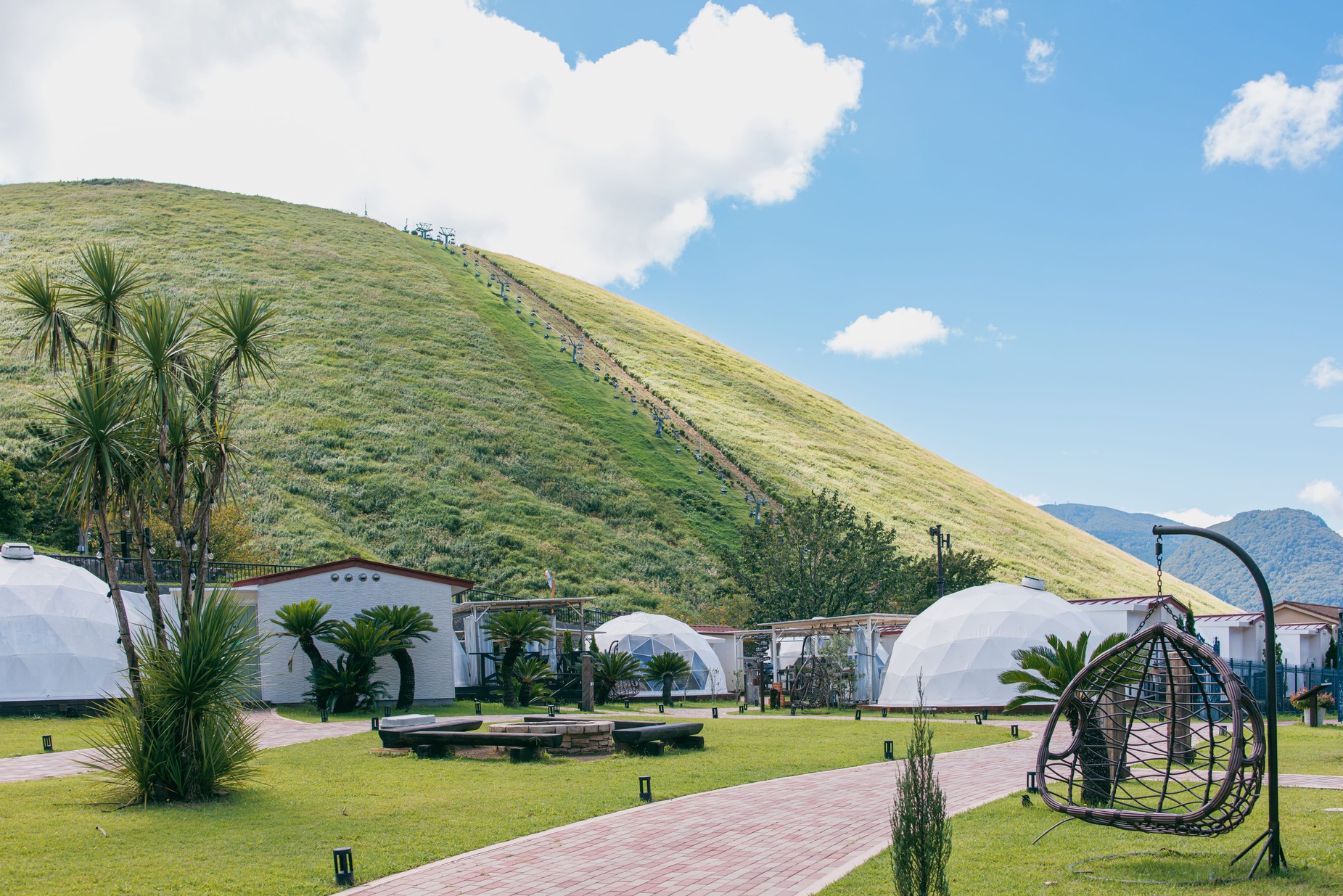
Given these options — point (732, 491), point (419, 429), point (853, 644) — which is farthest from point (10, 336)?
point (853, 644)

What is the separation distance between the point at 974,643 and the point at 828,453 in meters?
61.6

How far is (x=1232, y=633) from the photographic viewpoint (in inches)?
1433

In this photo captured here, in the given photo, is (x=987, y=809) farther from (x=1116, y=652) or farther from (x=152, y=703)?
(x=152, y=703)

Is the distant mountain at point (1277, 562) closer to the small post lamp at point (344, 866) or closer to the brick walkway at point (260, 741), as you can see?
the brick walkway at point (260, 741)

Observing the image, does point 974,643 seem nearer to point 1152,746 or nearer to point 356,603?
point 356,603

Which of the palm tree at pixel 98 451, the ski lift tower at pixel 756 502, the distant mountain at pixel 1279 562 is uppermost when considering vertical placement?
the ski lift tower at pixel 756 502

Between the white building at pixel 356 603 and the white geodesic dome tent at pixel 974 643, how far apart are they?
44.6 ft

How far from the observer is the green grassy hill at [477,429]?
178ft

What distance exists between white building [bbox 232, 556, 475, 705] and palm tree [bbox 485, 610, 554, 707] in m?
1.49

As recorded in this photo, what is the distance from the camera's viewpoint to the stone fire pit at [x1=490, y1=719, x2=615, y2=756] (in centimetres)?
1736

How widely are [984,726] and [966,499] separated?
7209 centimetres

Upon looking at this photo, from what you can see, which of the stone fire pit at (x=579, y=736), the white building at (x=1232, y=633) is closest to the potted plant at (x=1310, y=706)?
the white building at (x=1232, y=633)

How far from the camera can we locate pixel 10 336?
65062mm


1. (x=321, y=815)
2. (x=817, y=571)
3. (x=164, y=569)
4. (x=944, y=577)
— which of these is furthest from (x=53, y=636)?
(x=944, y=577)
